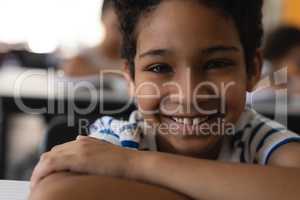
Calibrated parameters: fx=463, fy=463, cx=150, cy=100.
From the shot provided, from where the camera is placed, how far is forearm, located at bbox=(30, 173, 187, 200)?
1.28 ft

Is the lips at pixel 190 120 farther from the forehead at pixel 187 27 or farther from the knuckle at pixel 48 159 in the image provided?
the knuckle at pixel 48 159

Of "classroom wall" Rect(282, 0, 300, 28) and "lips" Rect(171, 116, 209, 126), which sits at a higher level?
"classroom wall" Rect(282, 0, 300, 28)

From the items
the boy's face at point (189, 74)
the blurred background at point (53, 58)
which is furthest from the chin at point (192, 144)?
the blurred background at point (53, 58)

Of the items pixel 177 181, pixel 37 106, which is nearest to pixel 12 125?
pixel 37 106

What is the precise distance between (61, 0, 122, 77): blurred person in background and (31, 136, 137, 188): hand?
3.21ft

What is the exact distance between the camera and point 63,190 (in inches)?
15.6

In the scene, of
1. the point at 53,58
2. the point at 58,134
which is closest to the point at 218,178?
the point at 58,134

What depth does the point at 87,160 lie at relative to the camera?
18.5 inches

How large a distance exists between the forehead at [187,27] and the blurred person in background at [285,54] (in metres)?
0.92

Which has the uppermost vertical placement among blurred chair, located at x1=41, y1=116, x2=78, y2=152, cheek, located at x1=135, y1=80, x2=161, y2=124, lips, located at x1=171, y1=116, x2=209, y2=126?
cheek, located at x1=135, y1=80, x2=161, y2=124

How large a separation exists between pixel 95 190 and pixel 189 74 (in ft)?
1.03

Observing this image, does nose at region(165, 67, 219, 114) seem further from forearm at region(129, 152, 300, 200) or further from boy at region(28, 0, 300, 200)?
forearm at region(129, 152, 300, 200)

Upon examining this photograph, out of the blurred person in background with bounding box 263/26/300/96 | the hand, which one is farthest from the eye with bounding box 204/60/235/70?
the blurred person in background with bounding box 263/26/300/96

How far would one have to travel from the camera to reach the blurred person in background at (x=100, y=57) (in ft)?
4.99
